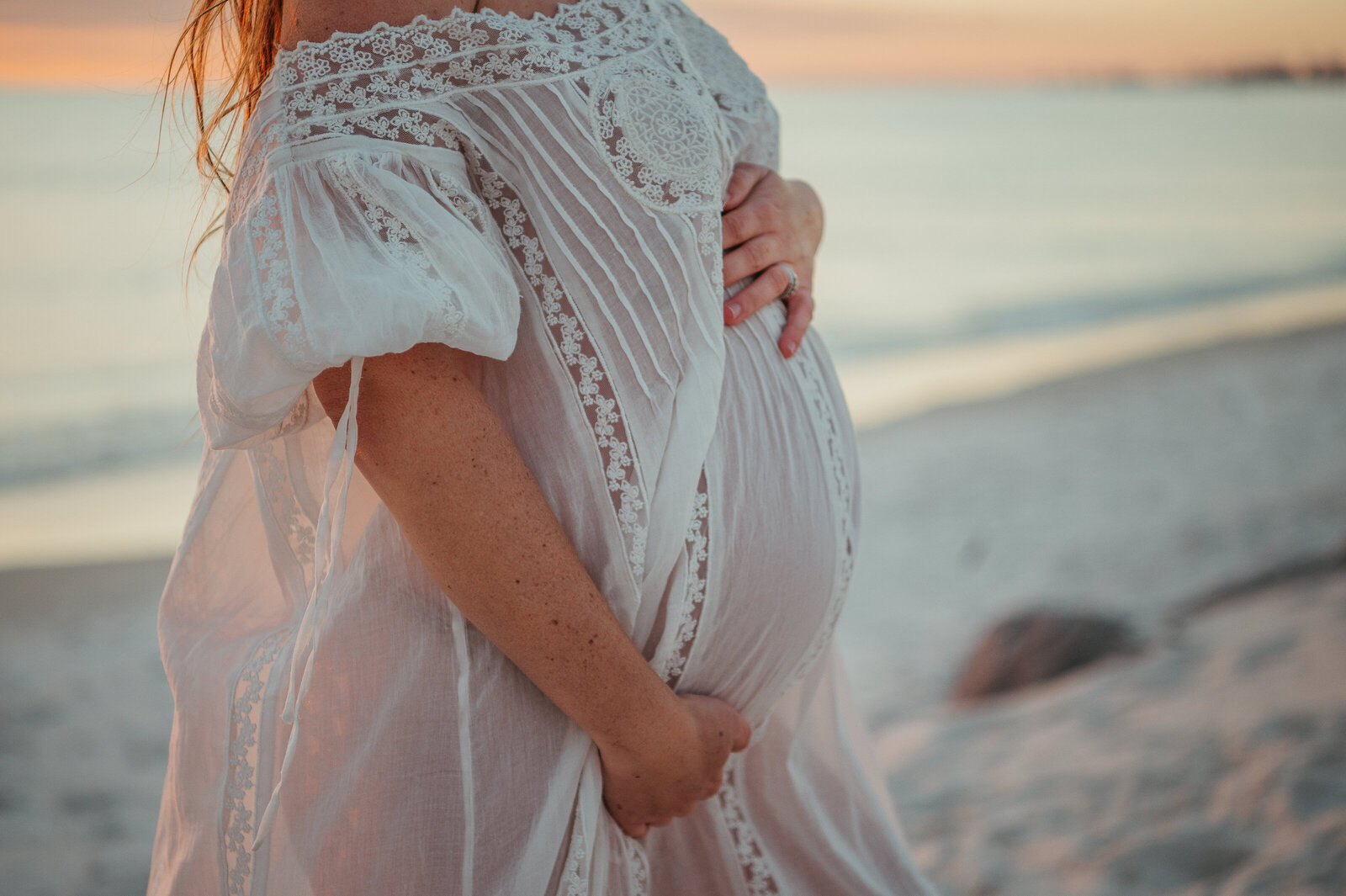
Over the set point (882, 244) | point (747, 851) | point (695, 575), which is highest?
point (695, 575)

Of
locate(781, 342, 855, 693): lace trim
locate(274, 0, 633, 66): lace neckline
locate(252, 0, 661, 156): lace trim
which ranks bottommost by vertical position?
locate(781, 342, 855, 693): lace trim

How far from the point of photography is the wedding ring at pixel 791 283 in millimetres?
1306

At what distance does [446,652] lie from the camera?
1038 millimetres

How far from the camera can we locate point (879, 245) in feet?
43.8

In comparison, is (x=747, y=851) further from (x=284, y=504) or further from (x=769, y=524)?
(x=284, y=504)

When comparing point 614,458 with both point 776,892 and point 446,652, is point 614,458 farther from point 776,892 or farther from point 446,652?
point 776,892

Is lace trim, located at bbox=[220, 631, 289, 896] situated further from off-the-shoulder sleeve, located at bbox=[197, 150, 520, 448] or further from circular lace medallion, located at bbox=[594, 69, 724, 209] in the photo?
circular lace medallion, located at bbox=[594, 69, 724, 209]

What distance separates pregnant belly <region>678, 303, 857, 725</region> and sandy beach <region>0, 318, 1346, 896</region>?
1.35 meters

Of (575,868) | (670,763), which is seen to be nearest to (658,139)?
(670,763)

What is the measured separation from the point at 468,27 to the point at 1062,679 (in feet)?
9.47

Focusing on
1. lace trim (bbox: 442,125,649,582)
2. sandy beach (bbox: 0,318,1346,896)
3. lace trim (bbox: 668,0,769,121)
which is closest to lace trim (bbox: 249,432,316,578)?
lace trim (bbox: 442,125,649,582)

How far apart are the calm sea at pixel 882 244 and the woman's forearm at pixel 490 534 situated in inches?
13.5

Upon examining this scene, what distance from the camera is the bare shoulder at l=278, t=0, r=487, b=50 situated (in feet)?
3.22

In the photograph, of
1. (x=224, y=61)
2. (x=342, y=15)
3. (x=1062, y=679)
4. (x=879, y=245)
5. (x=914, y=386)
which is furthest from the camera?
(x=879, y=245)
